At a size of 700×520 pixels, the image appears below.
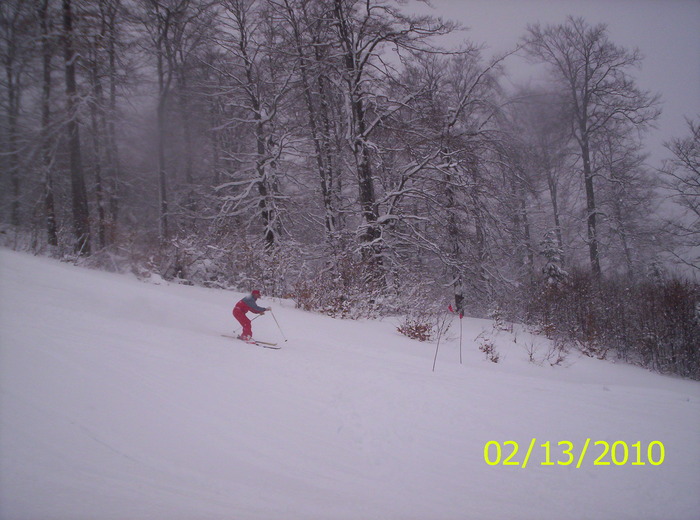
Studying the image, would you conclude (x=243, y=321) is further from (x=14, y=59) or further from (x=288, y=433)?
(x=14, y=59)

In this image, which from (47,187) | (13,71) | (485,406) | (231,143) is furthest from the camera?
(231,143)

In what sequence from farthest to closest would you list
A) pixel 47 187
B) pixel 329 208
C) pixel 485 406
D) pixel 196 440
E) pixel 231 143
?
pixel 231 143 → pixel 329 208 → pixel 47 187 → pixel 485 406 → pixel 196 440

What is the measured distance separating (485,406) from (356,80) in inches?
432

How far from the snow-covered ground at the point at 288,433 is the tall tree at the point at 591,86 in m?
13.8

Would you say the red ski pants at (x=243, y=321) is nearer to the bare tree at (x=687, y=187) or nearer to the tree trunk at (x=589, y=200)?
the bare tree at (x=687, y=187)

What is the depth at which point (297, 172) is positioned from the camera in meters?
14.8

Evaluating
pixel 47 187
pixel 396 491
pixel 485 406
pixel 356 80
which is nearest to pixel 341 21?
pixel 356 80

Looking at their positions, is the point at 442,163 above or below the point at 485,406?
above

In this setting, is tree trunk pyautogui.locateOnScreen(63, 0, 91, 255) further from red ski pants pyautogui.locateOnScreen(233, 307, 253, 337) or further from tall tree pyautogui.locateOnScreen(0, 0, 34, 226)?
red ski pants pyautogui.locateOnScreen(233, 307, 253, 337)

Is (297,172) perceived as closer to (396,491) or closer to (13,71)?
(13,71)

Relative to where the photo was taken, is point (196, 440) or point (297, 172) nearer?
point (196, 440)

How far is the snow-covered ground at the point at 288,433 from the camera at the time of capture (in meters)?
2.35
